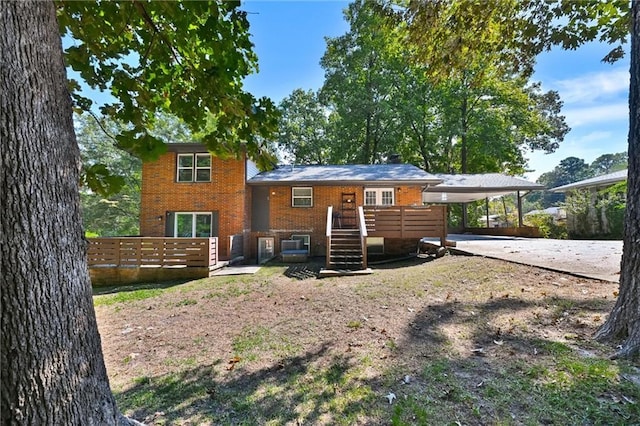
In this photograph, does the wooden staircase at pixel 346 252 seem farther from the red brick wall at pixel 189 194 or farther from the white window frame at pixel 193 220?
the white window frame at pixel 193 220

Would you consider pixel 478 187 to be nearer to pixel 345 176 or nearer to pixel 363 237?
pixel 345 176

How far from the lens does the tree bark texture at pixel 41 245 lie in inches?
61.4

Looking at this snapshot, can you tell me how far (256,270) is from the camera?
1079 cm

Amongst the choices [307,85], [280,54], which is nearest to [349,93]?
[307,85]

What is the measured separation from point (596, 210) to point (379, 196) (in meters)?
13.0

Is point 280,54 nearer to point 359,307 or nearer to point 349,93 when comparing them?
point 359,307

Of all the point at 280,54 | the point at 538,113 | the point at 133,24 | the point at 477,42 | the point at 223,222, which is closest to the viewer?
the point at 133,24

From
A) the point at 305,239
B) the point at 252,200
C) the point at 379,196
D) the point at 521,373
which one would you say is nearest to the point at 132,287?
the point at 252,200

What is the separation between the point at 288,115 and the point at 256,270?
70.2 feet

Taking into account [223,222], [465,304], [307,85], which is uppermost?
[307,85]

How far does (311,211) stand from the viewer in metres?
14.4

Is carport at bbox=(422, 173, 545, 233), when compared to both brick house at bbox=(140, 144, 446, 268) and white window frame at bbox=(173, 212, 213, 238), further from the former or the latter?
white window frame at bbox=(173, 212, 213, 238)

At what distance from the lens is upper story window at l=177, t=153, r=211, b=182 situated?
1384cm

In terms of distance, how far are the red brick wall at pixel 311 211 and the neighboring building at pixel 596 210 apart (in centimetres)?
1087
